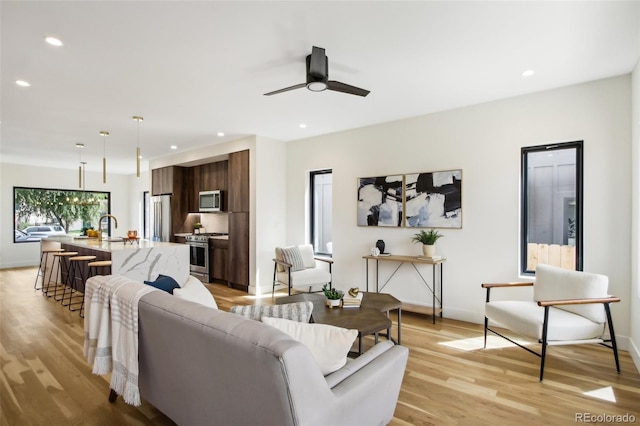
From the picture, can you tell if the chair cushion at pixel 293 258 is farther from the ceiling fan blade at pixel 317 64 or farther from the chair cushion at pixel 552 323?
the ceiling fan blade at pixel 317 64

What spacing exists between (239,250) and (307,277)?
1685mm

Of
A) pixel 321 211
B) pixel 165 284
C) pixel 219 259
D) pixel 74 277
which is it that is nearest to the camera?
pixel 165 284

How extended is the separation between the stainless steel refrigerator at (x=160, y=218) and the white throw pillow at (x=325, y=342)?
646cm

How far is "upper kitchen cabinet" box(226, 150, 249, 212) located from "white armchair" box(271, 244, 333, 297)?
50.6 inches

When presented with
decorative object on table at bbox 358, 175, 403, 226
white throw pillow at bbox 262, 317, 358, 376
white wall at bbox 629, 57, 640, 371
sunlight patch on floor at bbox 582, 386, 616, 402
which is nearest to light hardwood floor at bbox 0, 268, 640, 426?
sunlight patch on floor at bbox 582, 386, 616, 402

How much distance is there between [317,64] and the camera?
261cm

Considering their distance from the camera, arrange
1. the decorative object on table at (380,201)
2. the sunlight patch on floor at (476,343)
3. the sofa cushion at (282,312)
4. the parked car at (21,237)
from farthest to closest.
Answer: the parked car at (21,237) → the decorative object on table at (380,201) → the sunlight patch on floor at (476,343) → the sofa cushion at (282,312)

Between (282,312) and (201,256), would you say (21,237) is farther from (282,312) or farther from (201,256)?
(282,312)

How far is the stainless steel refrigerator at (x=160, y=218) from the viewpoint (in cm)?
728

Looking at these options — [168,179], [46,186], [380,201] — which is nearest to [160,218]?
[168,179]

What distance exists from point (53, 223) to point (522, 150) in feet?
35.4

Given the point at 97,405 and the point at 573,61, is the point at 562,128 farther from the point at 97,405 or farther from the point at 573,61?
the point at 97,405

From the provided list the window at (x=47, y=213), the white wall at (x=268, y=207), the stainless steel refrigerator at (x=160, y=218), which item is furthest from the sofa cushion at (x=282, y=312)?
the window at (x=47, y=213)

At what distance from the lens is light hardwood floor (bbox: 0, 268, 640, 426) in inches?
85.7
